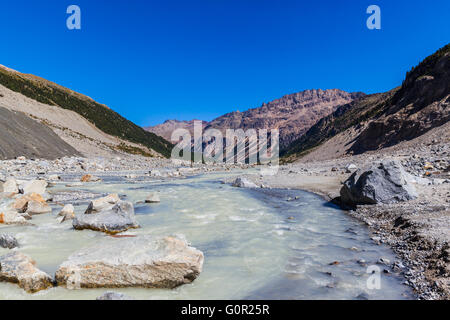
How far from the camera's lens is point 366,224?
9766 mm

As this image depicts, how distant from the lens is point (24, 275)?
197 inches

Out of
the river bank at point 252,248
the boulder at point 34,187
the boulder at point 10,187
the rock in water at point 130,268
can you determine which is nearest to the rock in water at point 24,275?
the river bank at point 252,248

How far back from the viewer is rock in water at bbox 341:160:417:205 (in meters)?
11.1

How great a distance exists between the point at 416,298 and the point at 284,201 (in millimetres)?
10625

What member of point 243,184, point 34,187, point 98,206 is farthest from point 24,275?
point 243,184

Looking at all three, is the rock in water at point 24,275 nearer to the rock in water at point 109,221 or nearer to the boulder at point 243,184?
the rock in water at point 109,221

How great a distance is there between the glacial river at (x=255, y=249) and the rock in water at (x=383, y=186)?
1368mm

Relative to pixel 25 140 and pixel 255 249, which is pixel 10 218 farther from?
pixel 25 140

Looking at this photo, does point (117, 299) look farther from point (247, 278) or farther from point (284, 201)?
point (284, 201)

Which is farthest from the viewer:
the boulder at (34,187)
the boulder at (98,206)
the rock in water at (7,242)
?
the boulder at (34,187)

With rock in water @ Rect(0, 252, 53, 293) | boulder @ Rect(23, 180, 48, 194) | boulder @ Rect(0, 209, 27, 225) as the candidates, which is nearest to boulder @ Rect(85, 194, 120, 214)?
boulder @ Rect(0, 209, 27, 225)

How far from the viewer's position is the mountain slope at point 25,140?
123 ft

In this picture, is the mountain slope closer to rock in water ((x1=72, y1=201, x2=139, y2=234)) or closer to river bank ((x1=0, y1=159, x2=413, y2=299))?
river bank ((x1=0, y1=159, x2=413, y2=299))
